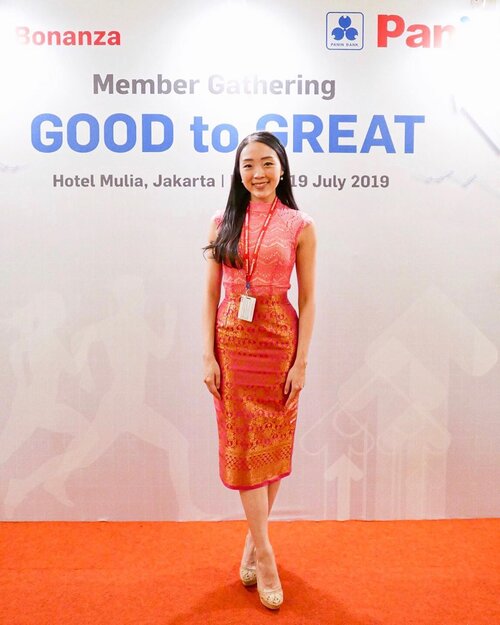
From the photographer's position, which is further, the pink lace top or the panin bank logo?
the panin bank logo

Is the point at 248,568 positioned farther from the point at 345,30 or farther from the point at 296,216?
the point at 345,30

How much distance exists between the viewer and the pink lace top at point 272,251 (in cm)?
239

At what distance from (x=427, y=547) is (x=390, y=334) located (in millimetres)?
994

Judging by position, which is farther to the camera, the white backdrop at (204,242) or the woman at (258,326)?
the white backdrop at (204,242)

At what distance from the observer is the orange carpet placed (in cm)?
235

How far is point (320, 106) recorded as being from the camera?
292 centimetres

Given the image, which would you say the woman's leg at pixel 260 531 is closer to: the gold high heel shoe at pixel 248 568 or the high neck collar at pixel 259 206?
the gold high heel shoe at pixel 248 568

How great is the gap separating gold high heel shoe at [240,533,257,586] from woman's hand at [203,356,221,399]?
680 millimetres

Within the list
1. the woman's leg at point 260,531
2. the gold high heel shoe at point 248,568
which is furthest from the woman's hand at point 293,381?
the gold high heel shoe at point 248,568

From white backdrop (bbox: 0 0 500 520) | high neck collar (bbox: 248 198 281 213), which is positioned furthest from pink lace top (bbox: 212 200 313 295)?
white backdrop (bbox: 0 0 500 520)

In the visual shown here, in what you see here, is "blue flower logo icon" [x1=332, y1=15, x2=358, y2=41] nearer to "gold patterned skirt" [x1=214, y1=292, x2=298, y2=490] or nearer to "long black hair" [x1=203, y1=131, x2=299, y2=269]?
"long black hair" [x1=203, y1=131, x2=299, y2=269]

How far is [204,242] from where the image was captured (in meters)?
3.00

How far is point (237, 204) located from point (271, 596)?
152 cm

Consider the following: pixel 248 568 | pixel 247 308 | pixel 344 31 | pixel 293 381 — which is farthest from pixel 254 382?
pixel 344 31
